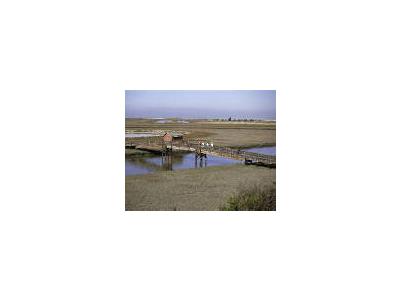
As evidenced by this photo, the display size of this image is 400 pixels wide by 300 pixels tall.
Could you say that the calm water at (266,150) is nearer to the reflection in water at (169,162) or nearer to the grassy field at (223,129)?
the grassy field at (223,129)

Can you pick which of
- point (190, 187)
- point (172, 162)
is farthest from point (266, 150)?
point (172, 162)

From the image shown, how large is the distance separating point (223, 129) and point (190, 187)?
3.04 feet

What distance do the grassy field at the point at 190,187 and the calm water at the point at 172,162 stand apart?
0.08 metres

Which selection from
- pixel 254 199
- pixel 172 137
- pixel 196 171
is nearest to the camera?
pixel 254 199

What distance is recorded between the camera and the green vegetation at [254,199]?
23.8ft

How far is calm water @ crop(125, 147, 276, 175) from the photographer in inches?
286

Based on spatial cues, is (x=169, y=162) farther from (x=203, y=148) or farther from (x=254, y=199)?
(x=254, y=199)

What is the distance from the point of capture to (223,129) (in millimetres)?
7625

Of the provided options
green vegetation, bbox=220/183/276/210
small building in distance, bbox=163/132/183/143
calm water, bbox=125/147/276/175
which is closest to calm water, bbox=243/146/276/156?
calm water, bbox=125/147/276/175

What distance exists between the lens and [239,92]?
7223 millimetres

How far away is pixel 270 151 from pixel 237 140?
20.9 inches

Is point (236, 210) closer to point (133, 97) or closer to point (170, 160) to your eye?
point (170, 160)

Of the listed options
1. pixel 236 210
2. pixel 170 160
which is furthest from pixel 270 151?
pixel 170 160

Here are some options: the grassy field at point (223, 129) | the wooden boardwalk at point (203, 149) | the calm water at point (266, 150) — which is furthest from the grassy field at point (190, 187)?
the grassy field at point (223, 129)
